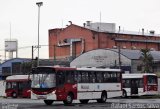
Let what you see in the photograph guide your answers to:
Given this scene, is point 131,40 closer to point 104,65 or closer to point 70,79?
point 104,65

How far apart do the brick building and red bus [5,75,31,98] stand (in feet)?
126

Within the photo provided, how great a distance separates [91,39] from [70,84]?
6215 centimetres

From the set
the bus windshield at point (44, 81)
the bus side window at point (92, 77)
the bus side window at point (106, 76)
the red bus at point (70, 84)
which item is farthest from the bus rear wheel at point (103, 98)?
the bus windshield at point (44, 81)

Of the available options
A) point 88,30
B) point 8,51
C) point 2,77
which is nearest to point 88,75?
point 88,30

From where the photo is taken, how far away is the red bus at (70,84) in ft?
104

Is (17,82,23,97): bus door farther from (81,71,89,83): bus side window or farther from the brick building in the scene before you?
the brick building

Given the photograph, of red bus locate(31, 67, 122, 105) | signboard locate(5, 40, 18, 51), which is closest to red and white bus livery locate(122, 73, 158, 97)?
red bus locate(31, 67, 122, 105)

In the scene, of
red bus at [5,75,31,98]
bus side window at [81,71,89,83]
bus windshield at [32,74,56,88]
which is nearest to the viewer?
bus windshield at [32,74,56,88]

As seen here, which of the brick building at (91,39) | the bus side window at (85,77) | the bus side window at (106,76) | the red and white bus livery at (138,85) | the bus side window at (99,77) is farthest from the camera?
the brick building at (91,39)

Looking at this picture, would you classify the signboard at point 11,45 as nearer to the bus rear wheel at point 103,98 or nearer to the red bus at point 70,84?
the red bus at point 70,84

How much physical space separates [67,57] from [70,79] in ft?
219

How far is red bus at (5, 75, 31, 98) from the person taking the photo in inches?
2195

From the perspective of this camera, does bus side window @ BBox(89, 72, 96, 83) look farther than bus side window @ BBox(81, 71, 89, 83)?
Yes

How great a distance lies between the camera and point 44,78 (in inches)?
1255
